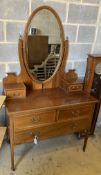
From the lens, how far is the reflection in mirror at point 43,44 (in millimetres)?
1802

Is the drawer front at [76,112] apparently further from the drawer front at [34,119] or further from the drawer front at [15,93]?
the drawer front at [15,93]

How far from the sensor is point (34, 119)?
1.67 meters

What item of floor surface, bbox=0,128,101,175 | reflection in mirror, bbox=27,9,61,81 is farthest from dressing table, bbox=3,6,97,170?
floor surface, bbox=0,128,101,175

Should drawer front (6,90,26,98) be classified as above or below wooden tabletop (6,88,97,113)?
above

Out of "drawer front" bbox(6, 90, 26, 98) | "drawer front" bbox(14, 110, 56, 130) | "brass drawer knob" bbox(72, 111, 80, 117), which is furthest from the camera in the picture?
"brass drawer knob" bbox(72, 111, 80, 117)

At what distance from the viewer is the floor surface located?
187 cm

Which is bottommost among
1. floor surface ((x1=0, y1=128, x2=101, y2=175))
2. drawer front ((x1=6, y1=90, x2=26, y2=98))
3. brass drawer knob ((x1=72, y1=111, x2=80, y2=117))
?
floor surface ((x1=0, y1=128, x2=101, y2=175))

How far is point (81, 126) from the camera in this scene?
194 cm

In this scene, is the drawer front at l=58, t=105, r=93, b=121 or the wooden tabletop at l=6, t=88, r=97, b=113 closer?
the wooden tabletop at l=6, t=88, r=97, b=113

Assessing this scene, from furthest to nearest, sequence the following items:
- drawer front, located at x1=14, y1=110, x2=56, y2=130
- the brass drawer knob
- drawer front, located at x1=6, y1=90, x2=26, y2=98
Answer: the brass drawer knob < drawer front, located at x1=6, y1=90, x2=26, y2=98 < drawer front, located at x1=14, y1=110, x2=56, y2=130

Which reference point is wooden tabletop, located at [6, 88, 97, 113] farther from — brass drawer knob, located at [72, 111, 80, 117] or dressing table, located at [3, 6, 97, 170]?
brass drawer knob, located at [72, 111, 80, 117]

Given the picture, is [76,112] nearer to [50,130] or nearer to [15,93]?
[50,130]

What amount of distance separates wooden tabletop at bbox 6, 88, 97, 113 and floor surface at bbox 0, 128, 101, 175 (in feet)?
2.19

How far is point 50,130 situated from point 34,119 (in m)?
0.23
